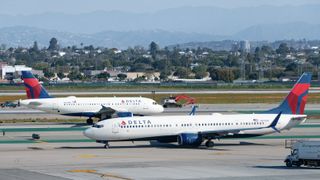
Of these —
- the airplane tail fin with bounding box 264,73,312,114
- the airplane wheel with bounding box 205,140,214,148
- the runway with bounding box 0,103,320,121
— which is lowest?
the airplane wheel with bounding box 205,140,214,148

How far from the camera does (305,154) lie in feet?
178

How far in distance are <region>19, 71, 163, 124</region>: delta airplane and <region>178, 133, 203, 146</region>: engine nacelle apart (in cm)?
2514

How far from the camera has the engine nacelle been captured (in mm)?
67812

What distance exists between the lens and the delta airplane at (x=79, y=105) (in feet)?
309

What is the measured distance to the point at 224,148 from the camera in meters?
68.2

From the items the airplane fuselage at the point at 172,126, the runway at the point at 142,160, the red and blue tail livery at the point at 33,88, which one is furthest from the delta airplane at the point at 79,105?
the airplane fuselage at the point at 172,126

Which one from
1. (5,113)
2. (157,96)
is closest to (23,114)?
(5,113)

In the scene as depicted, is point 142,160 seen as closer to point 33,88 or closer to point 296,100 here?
point 296,100

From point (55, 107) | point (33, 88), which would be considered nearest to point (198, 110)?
point (55, 107)

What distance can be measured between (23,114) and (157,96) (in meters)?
40.6

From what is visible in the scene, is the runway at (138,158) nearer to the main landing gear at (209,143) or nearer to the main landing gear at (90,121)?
the main landing gear at (209,143)

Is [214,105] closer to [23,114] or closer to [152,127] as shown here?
[23,114]

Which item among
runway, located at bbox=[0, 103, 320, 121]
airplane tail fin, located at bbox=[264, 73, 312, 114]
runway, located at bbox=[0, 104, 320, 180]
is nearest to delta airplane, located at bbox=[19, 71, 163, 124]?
runway, located at bbox=[0, 103, 320, 121]

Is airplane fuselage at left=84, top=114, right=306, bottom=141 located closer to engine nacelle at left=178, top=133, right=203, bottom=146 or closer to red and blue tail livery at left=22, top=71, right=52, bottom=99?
engine nacelle at left=178, top=133, right=203, bottom=146
